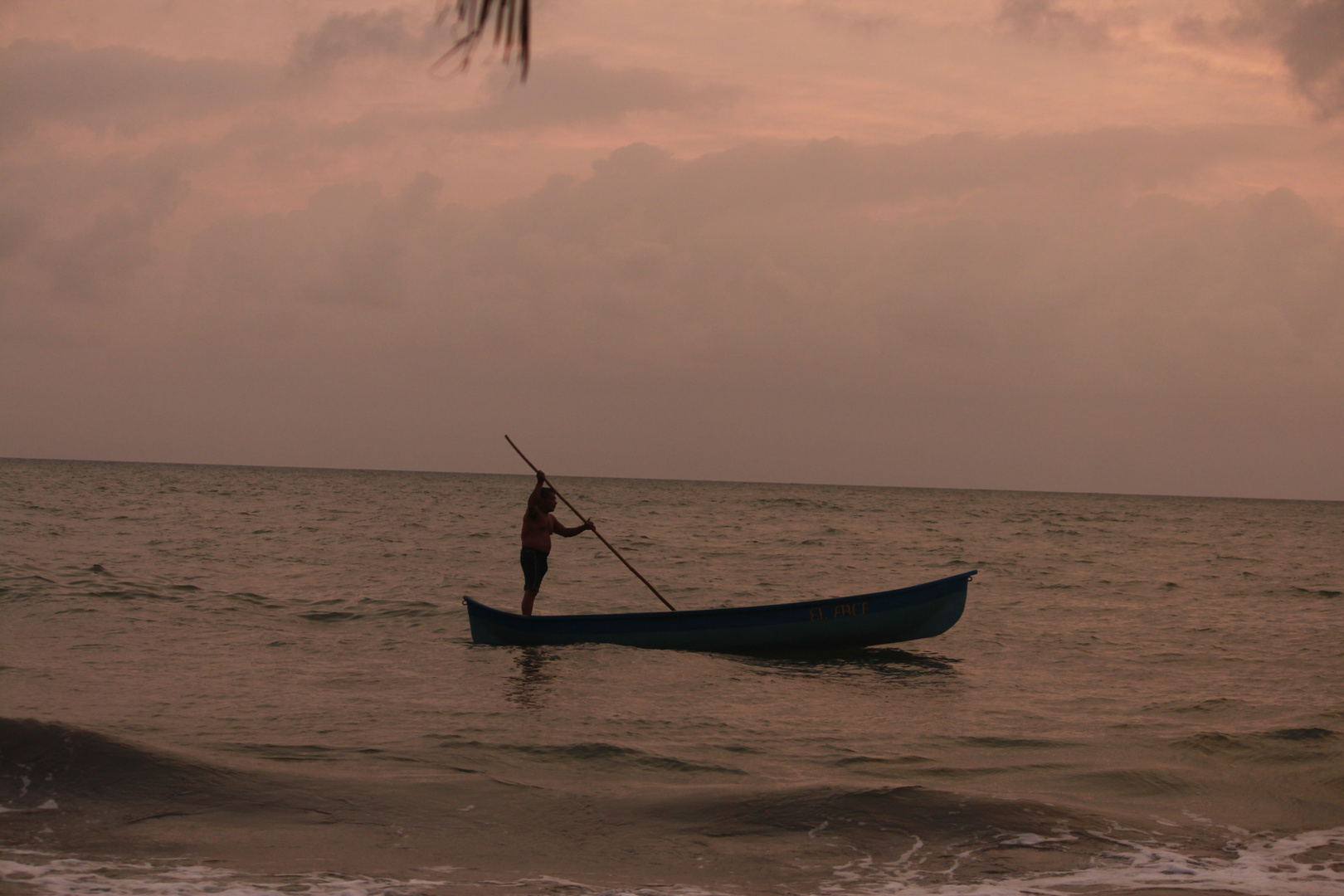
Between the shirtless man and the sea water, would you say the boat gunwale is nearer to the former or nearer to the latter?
the sea water

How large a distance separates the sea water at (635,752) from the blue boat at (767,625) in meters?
0.27

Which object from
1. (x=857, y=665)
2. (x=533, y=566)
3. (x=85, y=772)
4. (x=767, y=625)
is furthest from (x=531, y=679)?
(x=85, y=772)

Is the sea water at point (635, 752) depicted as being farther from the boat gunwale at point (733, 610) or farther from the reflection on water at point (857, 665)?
the boat gunwale at point (733, 610)

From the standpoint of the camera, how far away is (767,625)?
1260 centimetres

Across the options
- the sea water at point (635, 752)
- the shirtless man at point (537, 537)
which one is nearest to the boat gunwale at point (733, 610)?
the sea water at point (635, 752)

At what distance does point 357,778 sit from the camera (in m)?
6.98

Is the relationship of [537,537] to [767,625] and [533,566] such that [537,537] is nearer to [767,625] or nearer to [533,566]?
[533,566]

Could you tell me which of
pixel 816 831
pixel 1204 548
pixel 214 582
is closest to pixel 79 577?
pixel 214 582

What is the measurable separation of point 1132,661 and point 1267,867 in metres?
7.98

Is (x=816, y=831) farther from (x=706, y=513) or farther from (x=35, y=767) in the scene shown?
(x=706, y=513)

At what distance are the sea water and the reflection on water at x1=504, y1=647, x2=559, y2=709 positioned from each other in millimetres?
65

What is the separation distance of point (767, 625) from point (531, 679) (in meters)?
3.15

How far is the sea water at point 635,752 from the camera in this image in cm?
555

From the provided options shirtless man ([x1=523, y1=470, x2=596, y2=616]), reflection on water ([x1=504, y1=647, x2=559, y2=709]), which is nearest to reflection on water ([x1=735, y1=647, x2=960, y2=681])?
reflection on water ([x1=504, y1=647, x2=559, y2=709])
